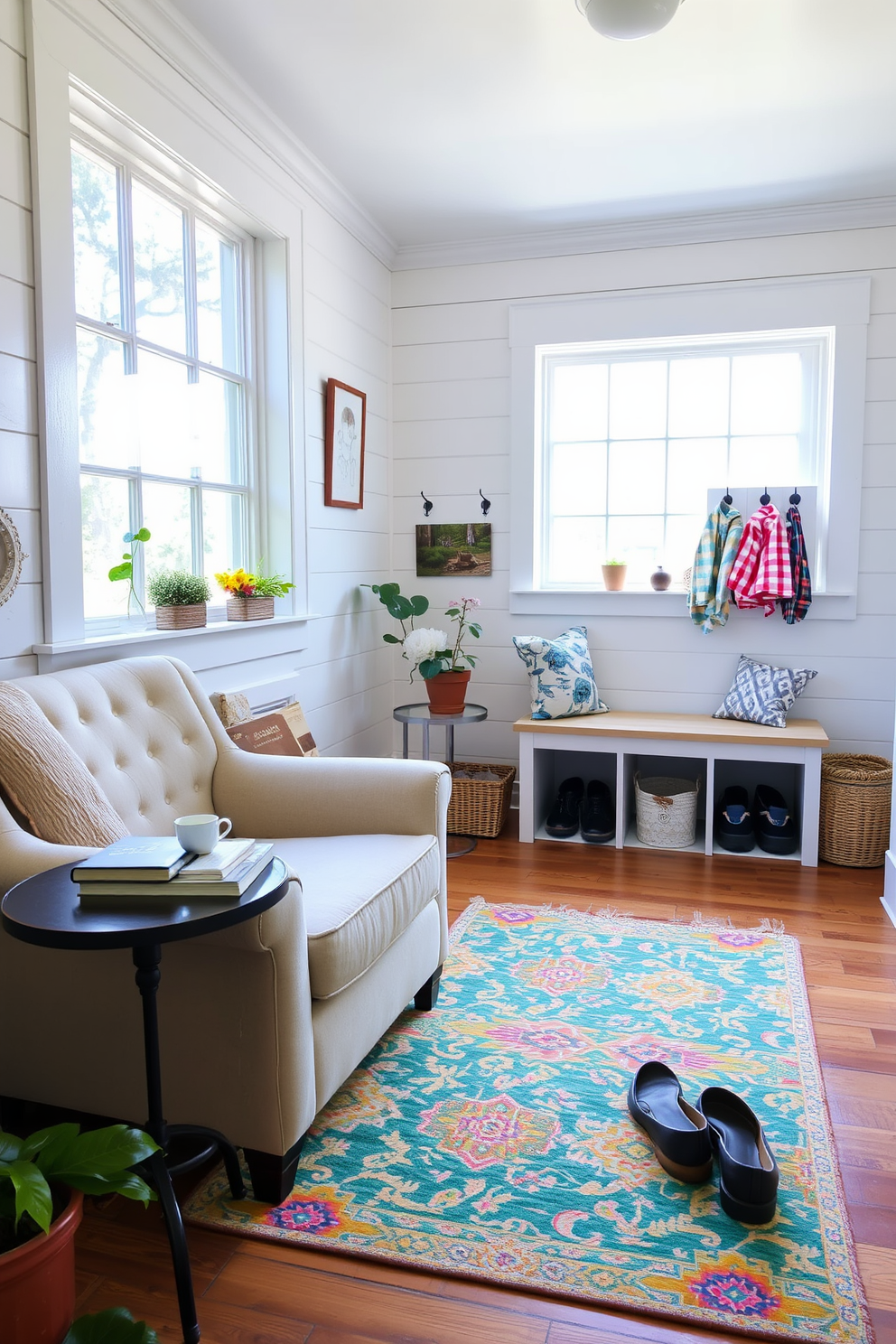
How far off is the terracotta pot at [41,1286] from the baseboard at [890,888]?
2621 millimetres

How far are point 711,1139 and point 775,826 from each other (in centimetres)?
217

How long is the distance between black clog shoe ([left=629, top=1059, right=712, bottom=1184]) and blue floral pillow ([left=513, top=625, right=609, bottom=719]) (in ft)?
6.80

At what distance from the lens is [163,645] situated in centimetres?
264

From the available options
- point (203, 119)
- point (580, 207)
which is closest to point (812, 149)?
point (580, 207)

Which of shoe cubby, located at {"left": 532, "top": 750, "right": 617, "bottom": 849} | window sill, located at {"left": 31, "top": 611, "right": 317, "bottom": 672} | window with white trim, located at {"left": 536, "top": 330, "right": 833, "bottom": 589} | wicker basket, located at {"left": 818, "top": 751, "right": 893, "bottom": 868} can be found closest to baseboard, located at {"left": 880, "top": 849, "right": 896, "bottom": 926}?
wicker basket, located at {"left": 818, "top": 751, "right": 893, "bottom": 868}

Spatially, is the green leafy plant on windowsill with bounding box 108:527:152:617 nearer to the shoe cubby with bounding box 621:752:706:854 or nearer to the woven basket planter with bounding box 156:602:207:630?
the woven basket planter with bounding box 156:602:207:630

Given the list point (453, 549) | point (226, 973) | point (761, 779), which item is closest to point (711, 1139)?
point (226, 973)

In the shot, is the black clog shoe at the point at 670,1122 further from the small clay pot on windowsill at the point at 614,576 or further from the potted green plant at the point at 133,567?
the small clay pot on windowsill at the point at 614,576

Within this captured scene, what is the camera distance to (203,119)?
2760 millimetres

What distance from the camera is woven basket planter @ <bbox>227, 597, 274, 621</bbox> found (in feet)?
10.0

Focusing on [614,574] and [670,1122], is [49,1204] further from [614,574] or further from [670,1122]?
[614,574]

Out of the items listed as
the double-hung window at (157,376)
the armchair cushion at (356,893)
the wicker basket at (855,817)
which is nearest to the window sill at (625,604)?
the wicker basket at (855,817)

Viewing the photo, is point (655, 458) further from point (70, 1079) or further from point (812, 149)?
point (70, 1079)

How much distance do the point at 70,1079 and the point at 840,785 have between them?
2.94m
